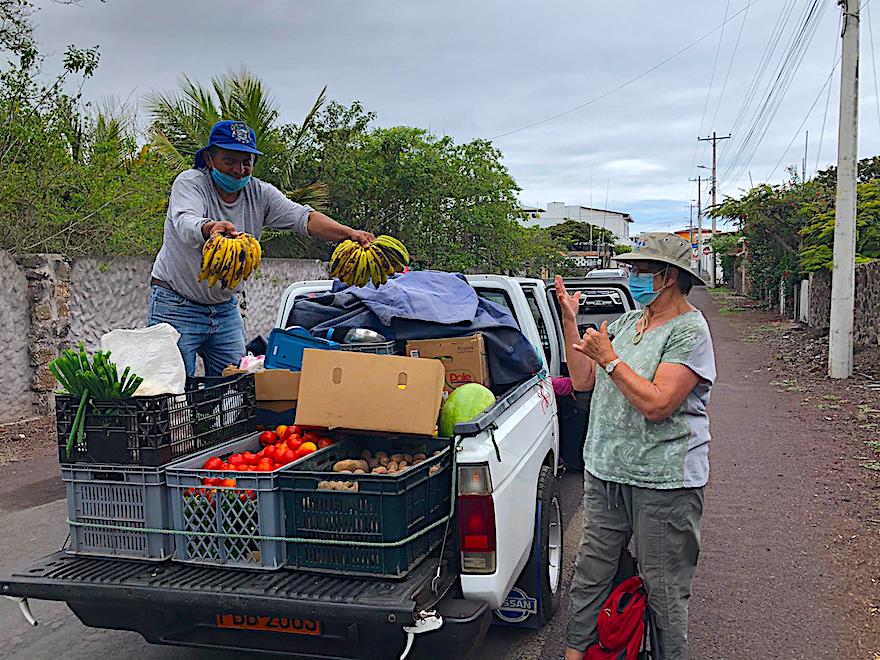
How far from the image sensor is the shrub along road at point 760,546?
451 cm

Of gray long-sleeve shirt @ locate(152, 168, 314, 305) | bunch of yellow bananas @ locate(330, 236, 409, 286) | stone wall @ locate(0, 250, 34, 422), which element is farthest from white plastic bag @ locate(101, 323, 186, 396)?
stone wall @ locate(0, 250, 34, 422)

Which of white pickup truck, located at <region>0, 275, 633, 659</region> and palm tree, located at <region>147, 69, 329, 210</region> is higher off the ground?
palm tree, located at <region>147, 69, 329, 210</region>

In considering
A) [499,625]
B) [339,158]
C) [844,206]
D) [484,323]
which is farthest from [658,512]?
[339,158]

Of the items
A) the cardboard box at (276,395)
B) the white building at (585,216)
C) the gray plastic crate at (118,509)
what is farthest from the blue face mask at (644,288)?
the white building at (585,216)

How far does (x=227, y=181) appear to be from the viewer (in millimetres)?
5105

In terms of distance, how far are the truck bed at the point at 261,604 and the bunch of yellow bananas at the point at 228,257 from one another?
1.52 metres

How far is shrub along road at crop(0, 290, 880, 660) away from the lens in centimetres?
451

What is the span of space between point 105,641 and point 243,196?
277cm

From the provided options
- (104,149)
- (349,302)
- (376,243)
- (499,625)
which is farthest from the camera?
(104,149)

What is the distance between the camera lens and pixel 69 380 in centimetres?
365

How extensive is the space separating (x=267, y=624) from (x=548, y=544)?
1768mm

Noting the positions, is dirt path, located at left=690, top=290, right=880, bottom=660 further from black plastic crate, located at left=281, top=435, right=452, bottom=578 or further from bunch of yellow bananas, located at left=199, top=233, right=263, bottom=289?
bunch of yellow bananas, located at left=199, top=233, right=263, bottom=289

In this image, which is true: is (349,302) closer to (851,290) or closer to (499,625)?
(499,625)

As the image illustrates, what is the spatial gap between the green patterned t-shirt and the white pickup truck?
20.2 inches
